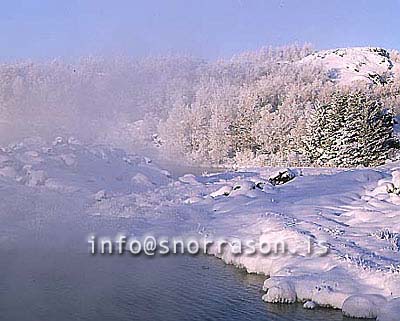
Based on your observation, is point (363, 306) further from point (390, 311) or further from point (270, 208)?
point (270, 208)

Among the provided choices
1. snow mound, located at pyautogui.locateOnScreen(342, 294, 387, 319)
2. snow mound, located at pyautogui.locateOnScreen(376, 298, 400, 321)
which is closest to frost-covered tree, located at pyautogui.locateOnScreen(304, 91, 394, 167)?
snow mound, located at pyautogui.locateOnScreen(342, 294, 387, 319)

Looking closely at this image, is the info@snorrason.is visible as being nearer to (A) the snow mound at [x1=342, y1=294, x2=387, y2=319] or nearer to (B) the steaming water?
(B) the steaming water

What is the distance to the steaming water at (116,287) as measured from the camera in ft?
58.2

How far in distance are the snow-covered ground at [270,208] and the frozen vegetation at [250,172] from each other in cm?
7

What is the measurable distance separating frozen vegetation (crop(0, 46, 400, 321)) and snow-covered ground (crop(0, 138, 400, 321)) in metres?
0.07

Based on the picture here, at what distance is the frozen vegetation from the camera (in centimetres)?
2104

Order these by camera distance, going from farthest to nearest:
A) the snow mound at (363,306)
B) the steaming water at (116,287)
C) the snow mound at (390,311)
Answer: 1. the steaming water at (116,287)
2. the snow mound at (363,306)
3. the snow mound at (390,311)

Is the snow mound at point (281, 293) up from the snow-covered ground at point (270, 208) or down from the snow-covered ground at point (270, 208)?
down

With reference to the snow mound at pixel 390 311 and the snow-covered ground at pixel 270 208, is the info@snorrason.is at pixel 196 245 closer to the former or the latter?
the snow-covered ground at pixel 270 208

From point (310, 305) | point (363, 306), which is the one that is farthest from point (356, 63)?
point (363, 306)

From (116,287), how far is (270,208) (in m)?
13.3

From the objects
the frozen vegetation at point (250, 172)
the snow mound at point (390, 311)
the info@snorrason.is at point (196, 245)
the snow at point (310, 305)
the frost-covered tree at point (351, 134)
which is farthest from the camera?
the frost-covered tree at point (351, 134)

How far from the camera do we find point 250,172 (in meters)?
50.6

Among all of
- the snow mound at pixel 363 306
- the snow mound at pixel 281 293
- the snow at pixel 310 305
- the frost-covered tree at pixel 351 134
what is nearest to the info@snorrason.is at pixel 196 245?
the snow mound at pixel 281 293
